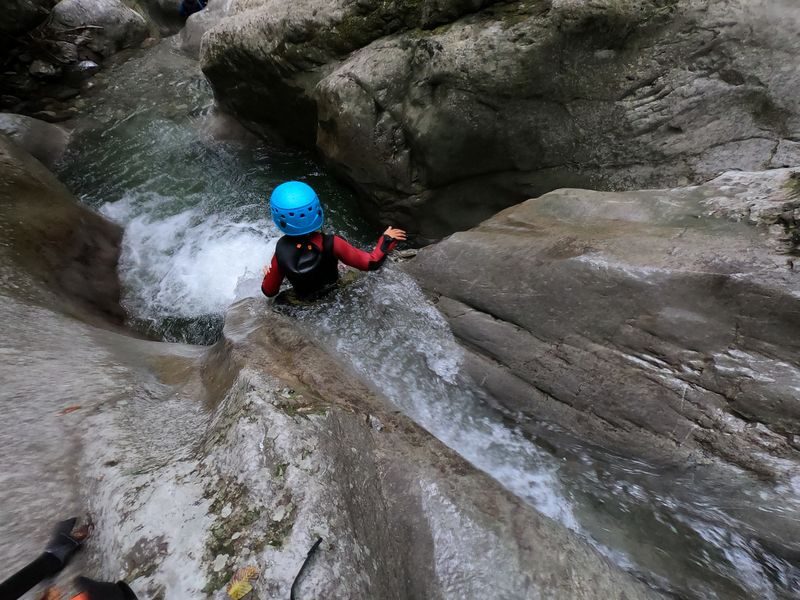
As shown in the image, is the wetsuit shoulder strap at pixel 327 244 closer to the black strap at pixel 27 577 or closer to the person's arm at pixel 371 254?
the person's arm at pixel 371 254

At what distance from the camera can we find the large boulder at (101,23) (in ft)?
36.8

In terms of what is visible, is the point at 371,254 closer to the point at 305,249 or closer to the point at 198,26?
the point at 305,249

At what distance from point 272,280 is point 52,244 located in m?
2.87

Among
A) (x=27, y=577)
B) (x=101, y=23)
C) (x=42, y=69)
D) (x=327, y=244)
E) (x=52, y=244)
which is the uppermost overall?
(x=101, y=23)

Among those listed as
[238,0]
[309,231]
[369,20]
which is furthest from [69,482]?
[238,0]

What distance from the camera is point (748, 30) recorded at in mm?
3865

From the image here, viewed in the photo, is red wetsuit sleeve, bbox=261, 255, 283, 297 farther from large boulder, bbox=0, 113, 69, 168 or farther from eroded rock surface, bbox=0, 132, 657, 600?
large boulder, bbox=0, 113, 69, 168

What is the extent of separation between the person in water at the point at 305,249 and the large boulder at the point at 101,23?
1169 cm

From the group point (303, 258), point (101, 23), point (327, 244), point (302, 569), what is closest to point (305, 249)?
point (303, 258)

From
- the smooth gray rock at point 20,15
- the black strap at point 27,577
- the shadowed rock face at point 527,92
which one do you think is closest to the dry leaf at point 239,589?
the black strap at point 27,577

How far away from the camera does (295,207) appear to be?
3.48m

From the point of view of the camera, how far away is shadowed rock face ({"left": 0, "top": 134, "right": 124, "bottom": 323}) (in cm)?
437

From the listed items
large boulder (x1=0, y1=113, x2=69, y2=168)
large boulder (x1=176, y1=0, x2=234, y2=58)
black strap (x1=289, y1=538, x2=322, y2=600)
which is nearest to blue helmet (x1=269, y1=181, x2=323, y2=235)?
black strap (x1=289, y1=538, x2=322, y2=600)

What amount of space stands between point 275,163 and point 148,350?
484cm
